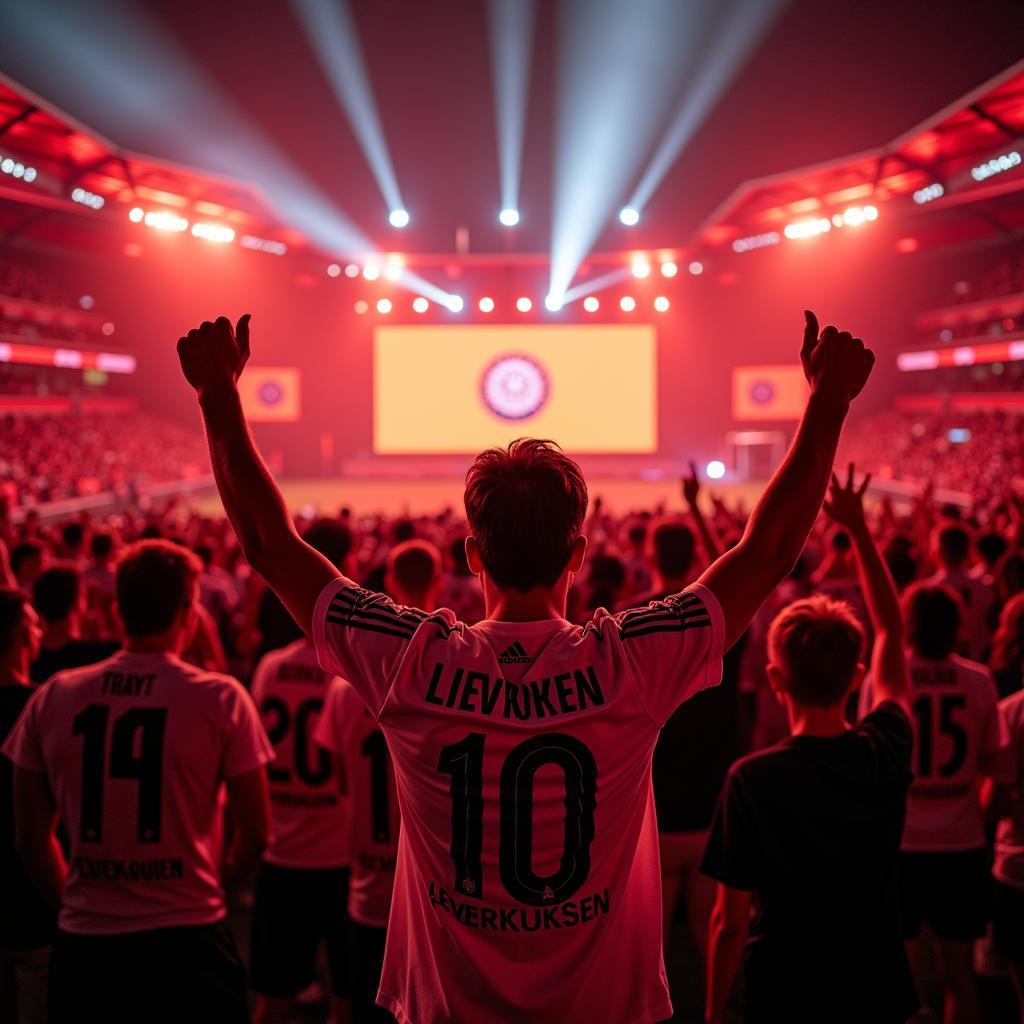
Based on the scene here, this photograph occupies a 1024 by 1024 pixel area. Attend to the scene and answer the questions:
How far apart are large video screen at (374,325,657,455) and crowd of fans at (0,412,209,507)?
911cm

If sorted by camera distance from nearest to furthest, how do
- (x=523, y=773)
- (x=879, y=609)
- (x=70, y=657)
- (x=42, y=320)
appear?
(x=523, y=773), (x=879, y=609), (x=70, y=657), (x=42, y=320)

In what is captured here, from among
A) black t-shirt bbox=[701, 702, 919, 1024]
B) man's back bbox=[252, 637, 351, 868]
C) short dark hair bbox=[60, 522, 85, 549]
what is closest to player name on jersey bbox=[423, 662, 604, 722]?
black t-shirt bbox=[701, 702, 919, 1024]

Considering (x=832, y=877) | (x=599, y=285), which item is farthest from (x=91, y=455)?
(x=832, y=877)

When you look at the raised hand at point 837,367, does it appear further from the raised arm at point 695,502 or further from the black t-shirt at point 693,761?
the black t-shirt at point 693,761

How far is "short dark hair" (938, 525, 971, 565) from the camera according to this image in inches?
250

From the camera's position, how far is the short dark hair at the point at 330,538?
14.6ft

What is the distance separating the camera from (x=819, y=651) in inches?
107

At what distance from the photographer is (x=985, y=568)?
25.8ft

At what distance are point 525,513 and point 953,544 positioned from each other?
5.43m

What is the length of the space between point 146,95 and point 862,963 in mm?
26237

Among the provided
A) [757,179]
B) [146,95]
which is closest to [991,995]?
[146,95]

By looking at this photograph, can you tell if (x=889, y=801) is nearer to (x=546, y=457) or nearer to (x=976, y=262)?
(x=546, y=457)

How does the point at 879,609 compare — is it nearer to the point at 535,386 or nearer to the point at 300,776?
the point at 300,776

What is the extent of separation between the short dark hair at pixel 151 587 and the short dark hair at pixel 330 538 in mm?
1417
